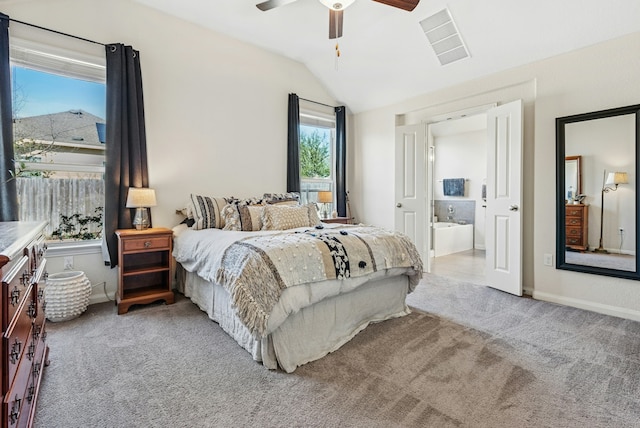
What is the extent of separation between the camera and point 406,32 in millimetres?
3693

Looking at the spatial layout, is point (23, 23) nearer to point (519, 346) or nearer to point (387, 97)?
point (387, 97)

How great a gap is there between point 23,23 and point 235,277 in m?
3.05

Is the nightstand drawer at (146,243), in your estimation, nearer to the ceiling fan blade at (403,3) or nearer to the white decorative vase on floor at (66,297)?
the white decorative vase on floor at (66,297)

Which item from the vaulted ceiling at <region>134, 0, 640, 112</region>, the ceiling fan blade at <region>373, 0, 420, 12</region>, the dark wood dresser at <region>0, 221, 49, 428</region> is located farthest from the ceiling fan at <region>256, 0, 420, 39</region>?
the dark wood dresser at <region>0, 221, 49, 428</region>

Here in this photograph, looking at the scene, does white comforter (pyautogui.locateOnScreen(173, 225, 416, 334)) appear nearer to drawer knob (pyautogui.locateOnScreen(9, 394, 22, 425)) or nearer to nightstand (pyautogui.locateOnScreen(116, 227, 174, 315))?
nightstand (pyautogui.locateOnScreen(116, 227, 174, 315))

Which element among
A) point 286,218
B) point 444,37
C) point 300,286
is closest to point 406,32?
point 444,37

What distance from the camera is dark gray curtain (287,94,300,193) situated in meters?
4.62

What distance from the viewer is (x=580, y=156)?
3129mm

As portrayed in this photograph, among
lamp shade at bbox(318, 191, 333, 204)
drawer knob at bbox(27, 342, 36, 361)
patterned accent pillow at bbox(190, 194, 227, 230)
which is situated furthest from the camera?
lamp shade at bbox(318, 191, 333, 204)

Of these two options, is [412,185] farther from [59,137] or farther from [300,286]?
[59,137]

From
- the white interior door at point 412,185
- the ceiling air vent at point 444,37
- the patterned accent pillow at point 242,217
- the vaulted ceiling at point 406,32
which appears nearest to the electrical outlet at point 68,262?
the patterned accent pillow at point 242,217

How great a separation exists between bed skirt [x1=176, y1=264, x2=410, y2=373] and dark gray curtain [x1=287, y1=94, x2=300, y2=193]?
2079mm

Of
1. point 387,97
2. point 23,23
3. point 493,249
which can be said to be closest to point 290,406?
point 493,249

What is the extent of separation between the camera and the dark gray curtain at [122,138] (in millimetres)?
3105
